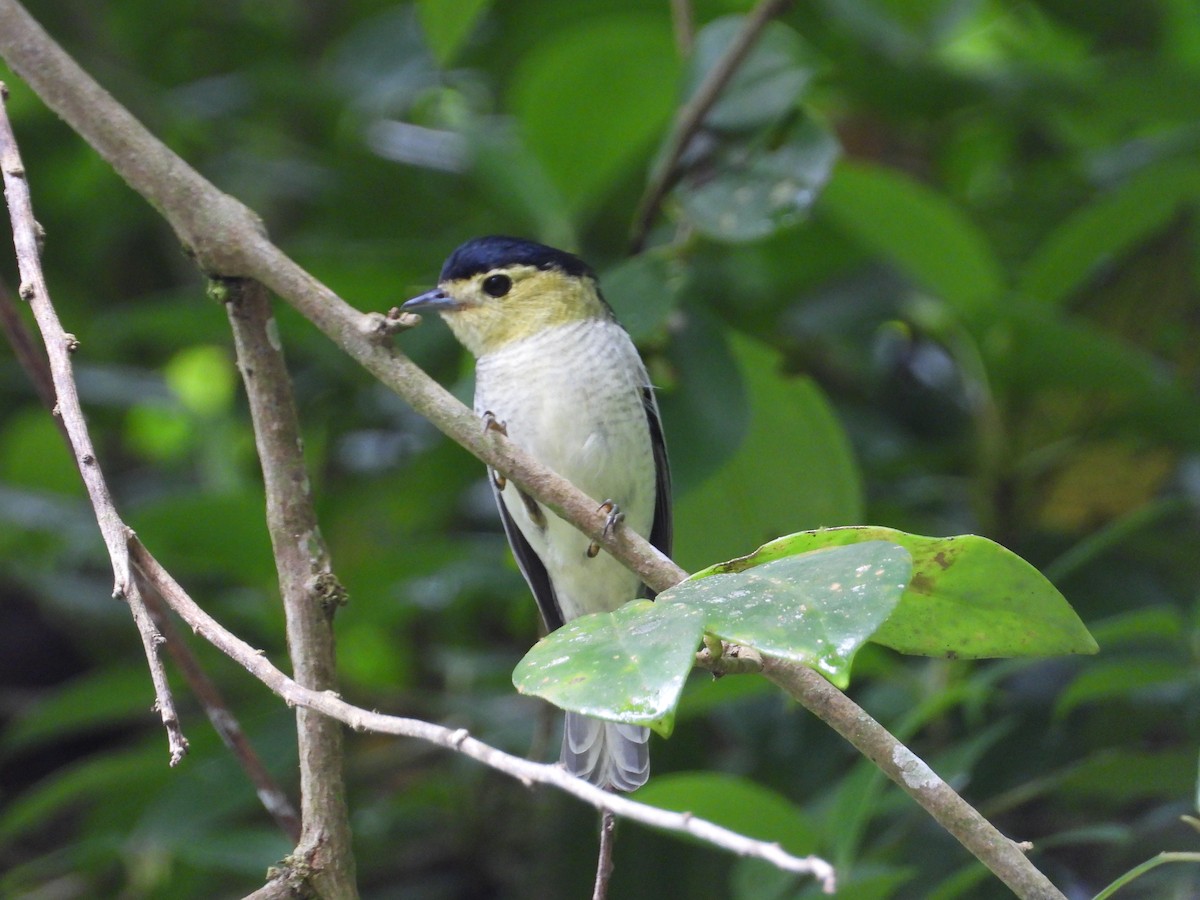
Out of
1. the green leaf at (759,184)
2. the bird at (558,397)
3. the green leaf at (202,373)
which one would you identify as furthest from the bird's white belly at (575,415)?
the green leaf at (202,373)

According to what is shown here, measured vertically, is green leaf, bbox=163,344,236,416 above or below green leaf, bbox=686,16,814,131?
below

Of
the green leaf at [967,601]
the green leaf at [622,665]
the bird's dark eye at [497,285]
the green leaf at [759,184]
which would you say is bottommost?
A: the green leaf at [967,601]

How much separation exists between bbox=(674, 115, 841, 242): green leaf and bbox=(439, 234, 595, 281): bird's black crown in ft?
1.11

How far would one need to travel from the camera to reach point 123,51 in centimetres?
415

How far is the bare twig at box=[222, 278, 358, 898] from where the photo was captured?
5.17ft

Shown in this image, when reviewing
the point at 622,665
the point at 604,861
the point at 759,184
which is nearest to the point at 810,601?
the point at 622,665

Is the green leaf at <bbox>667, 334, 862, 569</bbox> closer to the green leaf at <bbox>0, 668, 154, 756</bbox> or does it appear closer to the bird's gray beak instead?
the bird's gray beak

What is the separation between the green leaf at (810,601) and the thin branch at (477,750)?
0.18m

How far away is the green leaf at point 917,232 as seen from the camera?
113 inches

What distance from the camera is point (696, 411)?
257 centimetres

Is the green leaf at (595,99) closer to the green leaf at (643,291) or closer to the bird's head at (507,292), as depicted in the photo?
the bird's head at (507,292)

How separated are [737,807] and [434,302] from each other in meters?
1.26

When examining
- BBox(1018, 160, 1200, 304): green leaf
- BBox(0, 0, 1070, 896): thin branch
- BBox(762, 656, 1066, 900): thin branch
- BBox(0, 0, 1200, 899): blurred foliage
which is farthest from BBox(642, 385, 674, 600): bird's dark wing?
BBox(762, 656, 1066, 900): thin branch

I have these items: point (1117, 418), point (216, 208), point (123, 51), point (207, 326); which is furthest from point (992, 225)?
point (123, 51)
